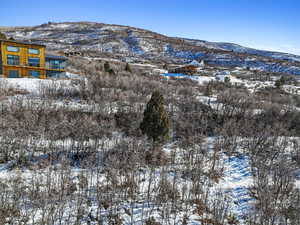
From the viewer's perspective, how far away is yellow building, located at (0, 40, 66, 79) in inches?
928

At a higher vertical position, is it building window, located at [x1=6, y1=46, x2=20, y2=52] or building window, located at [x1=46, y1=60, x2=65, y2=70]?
building window, located at [x1=6, y1=46, x2=20, y2=52]

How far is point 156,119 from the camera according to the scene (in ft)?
30.8

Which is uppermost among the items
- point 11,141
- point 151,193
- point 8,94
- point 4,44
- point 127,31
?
point 127,31

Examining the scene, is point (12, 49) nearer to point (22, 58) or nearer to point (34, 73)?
point (22, 58)

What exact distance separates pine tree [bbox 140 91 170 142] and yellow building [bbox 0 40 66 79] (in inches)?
857

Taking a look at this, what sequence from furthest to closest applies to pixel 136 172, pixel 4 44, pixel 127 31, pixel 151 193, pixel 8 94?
pixel 127 31 → pixel 4 44 → pixel 8 94 → pixel 136 172 → pixel 151 193

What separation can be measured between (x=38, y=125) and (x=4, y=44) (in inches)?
731

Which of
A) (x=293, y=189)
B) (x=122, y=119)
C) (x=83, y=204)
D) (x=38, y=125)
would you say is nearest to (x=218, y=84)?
(x=122, y=119)

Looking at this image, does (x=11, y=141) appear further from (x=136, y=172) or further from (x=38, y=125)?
(x=136, y=172)

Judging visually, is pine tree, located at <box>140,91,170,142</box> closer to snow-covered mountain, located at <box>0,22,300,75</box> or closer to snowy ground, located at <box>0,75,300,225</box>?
snowy ground, located at <box>0,75,300,225</box>

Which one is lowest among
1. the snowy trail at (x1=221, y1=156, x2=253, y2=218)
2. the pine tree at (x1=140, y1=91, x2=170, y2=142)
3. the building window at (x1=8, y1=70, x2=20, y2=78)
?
the snowy trail at (x1=221, y1=156, x2=253, y2=218)

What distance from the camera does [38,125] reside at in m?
11.5

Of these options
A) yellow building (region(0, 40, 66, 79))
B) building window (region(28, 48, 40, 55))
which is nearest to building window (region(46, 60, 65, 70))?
yellow building (region(0, 40, 66, 79))

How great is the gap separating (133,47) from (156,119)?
7592 centimetres
